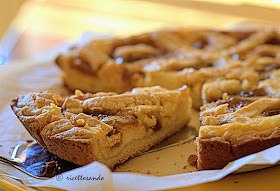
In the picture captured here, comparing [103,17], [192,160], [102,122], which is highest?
[102,122]

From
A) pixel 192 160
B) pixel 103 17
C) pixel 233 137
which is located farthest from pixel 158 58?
pixel 103 17

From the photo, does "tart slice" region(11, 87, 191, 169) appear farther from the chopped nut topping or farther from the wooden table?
the wooden table

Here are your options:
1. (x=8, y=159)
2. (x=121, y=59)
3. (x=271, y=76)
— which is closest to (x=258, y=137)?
(x=271, y=76)

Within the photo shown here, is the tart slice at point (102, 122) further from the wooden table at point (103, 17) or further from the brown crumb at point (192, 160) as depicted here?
the wooden table at point (103, 17)

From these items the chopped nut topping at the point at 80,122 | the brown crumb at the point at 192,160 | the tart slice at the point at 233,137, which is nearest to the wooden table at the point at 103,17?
the chopped nut topping at the point at 80,122

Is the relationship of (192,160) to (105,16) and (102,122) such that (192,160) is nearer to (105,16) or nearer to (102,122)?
(102,122)

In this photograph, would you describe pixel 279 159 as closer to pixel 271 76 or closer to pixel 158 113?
pixel 158 113
